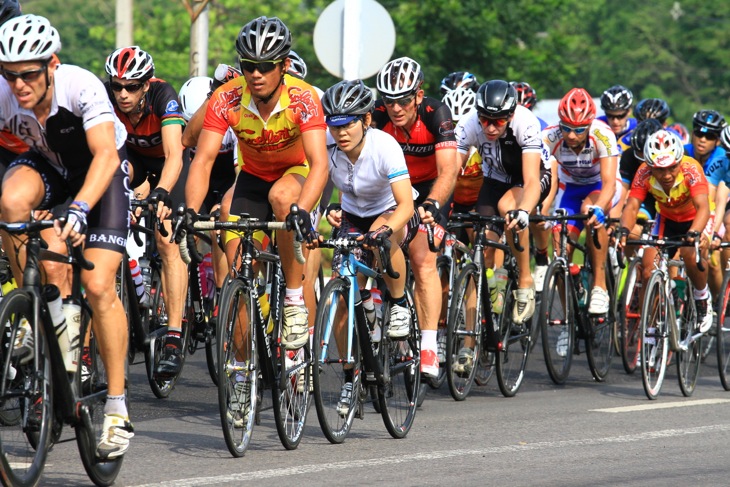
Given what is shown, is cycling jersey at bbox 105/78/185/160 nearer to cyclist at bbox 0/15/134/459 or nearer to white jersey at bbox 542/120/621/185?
cyclist at bbox 0/15/134/459

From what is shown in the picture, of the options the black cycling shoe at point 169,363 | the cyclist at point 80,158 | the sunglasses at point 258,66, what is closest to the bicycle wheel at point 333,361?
the sunglasses at point 258,66

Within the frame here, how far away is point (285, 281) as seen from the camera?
7.61 meters

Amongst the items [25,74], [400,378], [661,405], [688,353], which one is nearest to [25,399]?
[25,74]

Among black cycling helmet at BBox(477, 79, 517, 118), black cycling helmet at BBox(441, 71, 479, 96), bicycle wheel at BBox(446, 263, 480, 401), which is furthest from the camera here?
black cycling helmet at BBox(441, 71, 479, 96)

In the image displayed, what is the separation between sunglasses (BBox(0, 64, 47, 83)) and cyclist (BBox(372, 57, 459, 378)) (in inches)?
122

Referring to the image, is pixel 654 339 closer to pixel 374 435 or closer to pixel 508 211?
pixel 508 211

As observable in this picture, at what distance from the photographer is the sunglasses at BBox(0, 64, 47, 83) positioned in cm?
595

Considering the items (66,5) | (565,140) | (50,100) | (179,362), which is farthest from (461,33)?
(50,100)

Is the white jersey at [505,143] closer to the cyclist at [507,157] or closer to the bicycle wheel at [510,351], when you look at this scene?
the cyclist at [507,157]

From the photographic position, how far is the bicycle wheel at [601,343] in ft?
37.2

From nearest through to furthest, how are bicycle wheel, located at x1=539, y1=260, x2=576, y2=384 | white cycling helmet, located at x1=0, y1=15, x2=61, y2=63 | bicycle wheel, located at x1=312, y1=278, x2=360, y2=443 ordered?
white cycling helmet, located at x1=0, y1=15, x2=61, y2=63 → bicycle wheel, located at x1=312, y1=278, x2=360, y2=443 → bicycle wheel, located at x1=539, y1=260, x2=576, y2=384

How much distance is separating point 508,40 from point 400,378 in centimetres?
3925

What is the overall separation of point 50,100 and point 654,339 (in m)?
5.85

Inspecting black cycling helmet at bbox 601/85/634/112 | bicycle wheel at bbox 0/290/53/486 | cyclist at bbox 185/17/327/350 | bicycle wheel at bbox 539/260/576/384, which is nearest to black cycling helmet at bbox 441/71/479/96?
bicycle wheel at bbox 539/260/576/384
